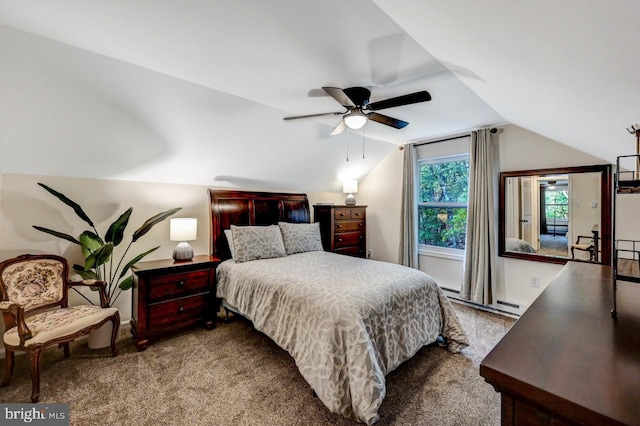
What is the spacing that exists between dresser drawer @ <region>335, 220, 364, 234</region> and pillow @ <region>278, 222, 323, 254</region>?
1.90 feet

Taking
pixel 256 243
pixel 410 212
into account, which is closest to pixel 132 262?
pixel 256 243

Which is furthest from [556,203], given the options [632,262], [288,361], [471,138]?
[288,361]

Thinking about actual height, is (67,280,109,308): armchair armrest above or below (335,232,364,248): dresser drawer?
below

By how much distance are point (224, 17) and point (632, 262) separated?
7.90 ft

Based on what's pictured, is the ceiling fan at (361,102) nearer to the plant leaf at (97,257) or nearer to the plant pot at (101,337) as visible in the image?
the plant leaf at (97,257)

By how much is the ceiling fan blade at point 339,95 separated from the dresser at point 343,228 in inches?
85.3

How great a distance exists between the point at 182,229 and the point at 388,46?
8.94ft

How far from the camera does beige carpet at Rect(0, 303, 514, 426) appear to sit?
1.79m

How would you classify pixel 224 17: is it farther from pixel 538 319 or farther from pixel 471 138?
pixel 471 138

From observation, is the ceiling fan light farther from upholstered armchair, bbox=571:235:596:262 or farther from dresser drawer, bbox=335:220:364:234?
upholstered armchair, bbox=571:235:596:262

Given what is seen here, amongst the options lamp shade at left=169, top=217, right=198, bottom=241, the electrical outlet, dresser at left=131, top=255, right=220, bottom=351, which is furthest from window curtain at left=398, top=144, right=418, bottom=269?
lamp shade at left=169, top=217, right=198, bottom=241

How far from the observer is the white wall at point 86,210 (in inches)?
97.8

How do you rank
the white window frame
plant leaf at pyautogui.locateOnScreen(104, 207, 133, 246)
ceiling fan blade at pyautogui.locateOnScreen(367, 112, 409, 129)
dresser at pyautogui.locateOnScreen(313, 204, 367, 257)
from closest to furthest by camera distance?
ceiling fan blade at pyautogui.locateOnScreen(367, 112, 409, 129) → plant leaf at pyautogui.locateOnScreen(104, 207, 133, 246) → the white window frame → dresser at pyautogui.locateOnScreen(313, 204, 367, 257)

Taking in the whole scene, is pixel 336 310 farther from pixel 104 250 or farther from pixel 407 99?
pixel 104 250
